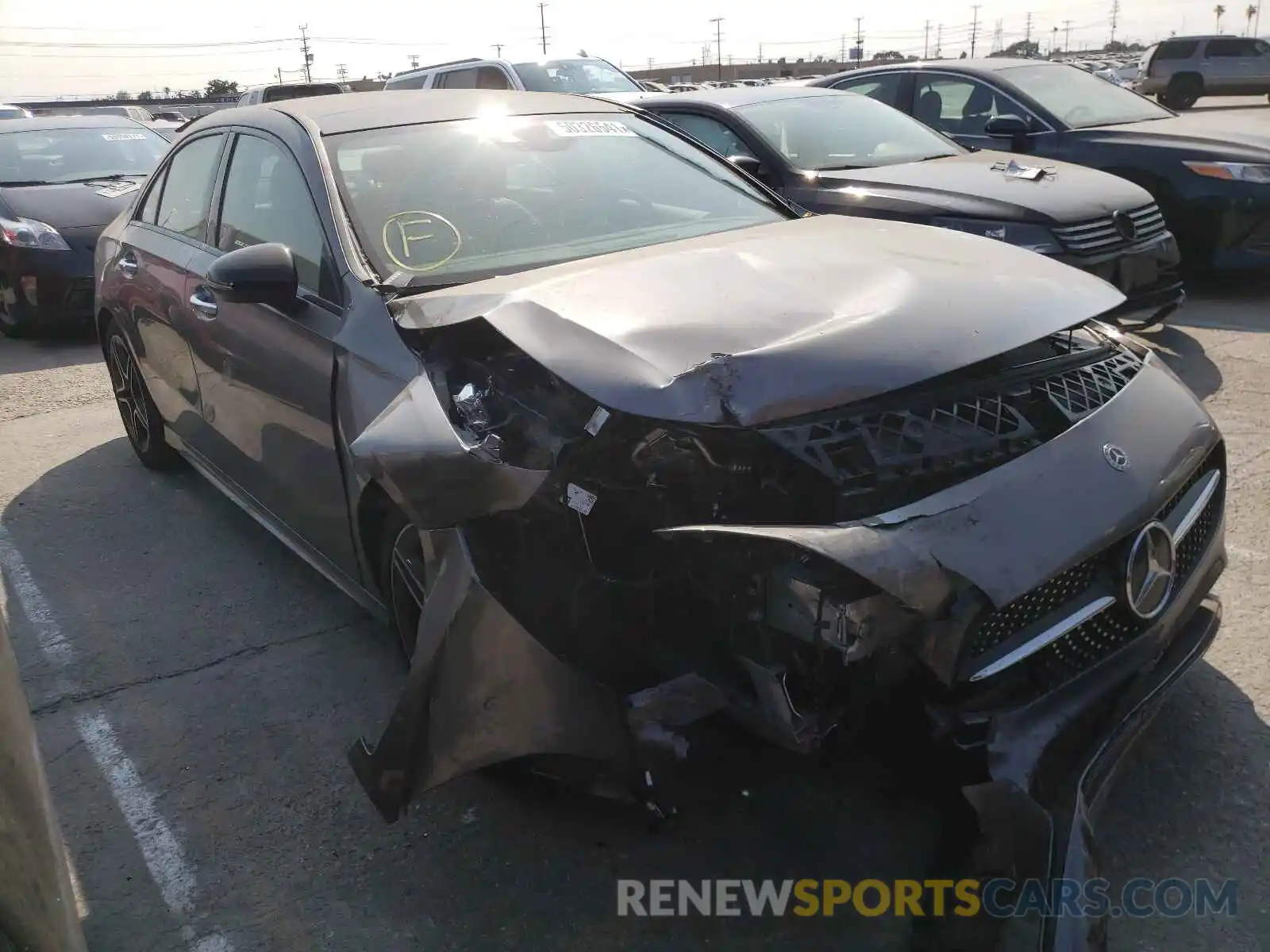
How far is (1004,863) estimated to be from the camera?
1968 millimetres

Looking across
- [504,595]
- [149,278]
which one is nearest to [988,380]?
[504,595]

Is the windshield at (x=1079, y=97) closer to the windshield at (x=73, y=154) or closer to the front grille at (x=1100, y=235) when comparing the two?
the front grille at (x=1100, y=235)

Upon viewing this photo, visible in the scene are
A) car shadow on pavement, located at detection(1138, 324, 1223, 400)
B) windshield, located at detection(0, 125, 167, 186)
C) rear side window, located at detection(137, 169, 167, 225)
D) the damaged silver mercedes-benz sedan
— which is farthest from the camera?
windshield, located at detection(0, 125, 167, 186)

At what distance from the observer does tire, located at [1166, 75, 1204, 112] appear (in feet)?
82.1

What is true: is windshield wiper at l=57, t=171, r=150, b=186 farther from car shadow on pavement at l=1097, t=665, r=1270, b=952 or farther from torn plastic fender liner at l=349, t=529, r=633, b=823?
car shadow on pavement at l=1097, t=665, r=1270, b=952

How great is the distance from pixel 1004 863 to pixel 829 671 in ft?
1.57

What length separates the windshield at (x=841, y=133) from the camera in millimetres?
6746

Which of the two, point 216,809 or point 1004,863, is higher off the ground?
point 1004,863

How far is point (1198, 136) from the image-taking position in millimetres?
7430

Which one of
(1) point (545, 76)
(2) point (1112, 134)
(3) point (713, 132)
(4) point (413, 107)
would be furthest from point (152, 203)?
(1) point (545, 76)

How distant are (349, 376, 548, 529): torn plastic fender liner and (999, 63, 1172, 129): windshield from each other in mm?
7032

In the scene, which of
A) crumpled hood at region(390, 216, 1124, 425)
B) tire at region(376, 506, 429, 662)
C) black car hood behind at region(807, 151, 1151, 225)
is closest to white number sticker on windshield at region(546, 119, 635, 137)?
crumpled hood at region(390, 216, 1124, 425)

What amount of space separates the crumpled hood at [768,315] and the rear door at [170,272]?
1.78 meters

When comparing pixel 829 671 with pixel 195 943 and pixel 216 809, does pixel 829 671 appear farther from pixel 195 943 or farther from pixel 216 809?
pixel 216 809
